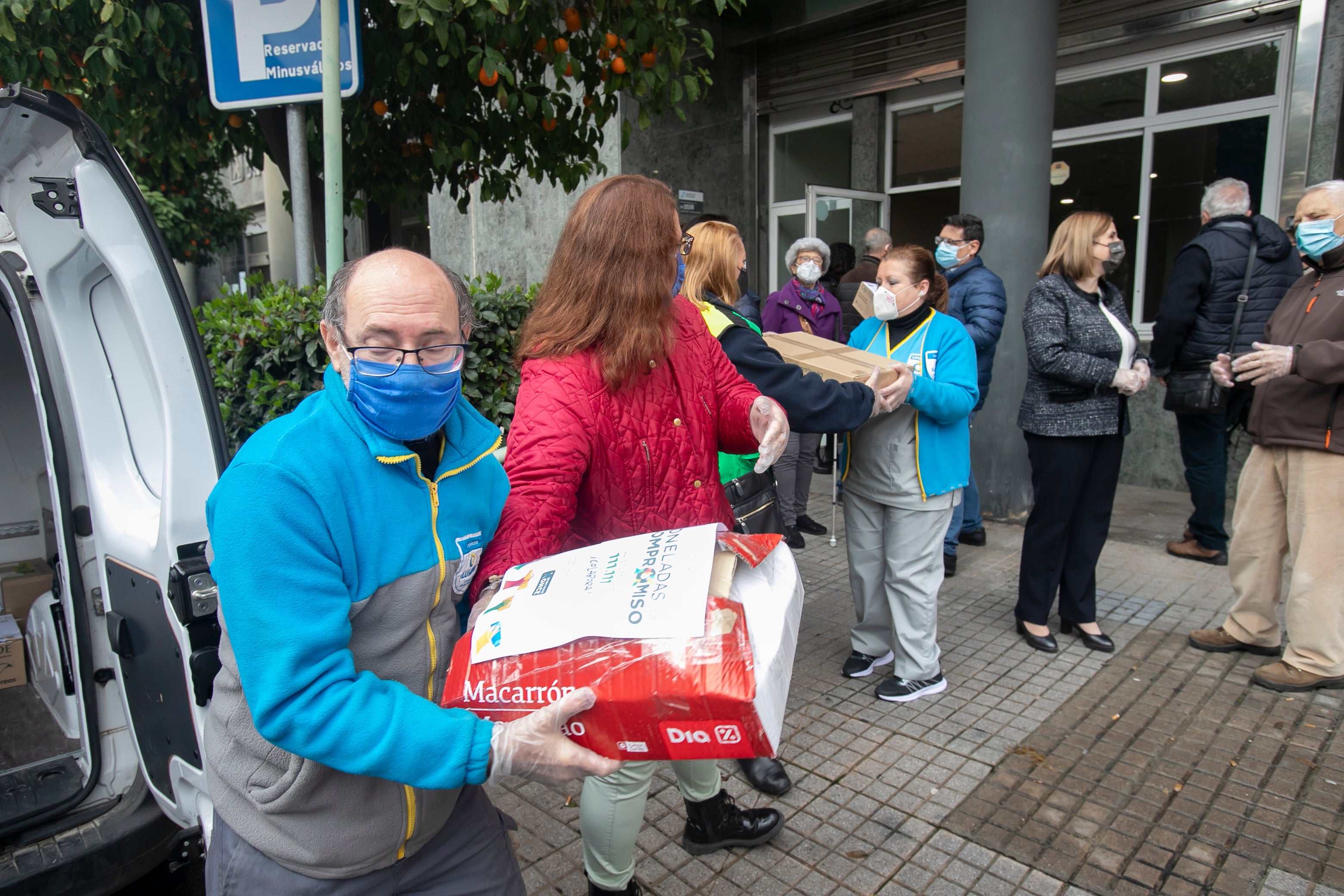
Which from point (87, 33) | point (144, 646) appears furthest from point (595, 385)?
point (87, 33)

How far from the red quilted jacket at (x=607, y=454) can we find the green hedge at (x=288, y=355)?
1.98 meters

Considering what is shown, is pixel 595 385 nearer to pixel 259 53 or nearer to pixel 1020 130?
pixel 259 53

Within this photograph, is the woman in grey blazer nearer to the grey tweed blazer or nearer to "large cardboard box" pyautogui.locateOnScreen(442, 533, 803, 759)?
the grey tweed blazer

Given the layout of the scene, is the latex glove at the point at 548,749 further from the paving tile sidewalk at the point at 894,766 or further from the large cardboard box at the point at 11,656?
the large cardboard box at the point at 11,656

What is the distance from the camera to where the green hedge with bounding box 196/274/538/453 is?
160 inches

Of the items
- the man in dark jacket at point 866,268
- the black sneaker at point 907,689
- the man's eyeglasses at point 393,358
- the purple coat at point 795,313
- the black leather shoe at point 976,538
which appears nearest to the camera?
the man's eyeglasses at point 393,358

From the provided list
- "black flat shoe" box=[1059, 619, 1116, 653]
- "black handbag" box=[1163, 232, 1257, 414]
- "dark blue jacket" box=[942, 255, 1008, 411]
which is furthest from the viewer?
"dark blue jacket" box=[942, 255, 1008, 411]

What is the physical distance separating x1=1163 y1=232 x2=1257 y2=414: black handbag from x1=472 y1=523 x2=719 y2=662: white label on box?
442 centimetres

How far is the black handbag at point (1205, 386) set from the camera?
481 cm

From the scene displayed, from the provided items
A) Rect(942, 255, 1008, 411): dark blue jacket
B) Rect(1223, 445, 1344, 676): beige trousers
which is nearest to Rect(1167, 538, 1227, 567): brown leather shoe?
Rect(1223, 445, 1344, 676): beige trousers

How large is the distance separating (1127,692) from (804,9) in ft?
25.1

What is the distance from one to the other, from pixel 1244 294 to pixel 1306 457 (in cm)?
159

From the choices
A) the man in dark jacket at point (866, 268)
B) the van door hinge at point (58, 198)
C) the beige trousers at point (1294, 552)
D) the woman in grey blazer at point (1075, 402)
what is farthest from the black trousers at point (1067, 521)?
the van door hinge at point (58, 198)

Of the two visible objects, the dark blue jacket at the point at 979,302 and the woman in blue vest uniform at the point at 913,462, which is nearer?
the woman in blue vest uniform at the point at 913,462
